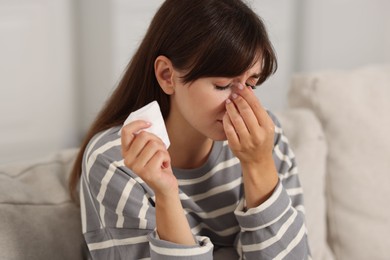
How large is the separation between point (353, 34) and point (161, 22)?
1725mm

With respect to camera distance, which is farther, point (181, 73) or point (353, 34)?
point (353, 34)

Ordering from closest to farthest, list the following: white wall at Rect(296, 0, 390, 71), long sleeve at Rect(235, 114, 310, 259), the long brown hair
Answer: the long brown hair → long sleeve at Rect(235, 114, 310, 259) → white wall at Rect(296, 0, 390, 71)

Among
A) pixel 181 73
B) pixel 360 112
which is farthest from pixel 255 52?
pixel 360 112

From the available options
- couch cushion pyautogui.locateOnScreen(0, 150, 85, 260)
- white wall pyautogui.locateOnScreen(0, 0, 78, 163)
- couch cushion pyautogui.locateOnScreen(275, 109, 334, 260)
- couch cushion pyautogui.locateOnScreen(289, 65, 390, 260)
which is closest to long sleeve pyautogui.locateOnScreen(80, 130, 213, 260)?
couch cushion pyautogui.locateOnScreen(0, 150, 85, 260)

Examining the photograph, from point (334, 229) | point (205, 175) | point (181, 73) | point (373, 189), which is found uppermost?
point (181, 73)

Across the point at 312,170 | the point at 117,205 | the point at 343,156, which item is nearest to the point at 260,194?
the point at 117,205

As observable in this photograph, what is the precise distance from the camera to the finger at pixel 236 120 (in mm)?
1182

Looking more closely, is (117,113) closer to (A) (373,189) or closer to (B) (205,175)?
(B) (205,175)

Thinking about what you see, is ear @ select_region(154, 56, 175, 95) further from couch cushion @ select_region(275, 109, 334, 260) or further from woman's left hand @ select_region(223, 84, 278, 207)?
couch cushion @ select_region(275, 109, 334, 260)

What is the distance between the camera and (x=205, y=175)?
137 centimetres

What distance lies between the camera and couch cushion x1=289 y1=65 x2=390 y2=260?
170 centimetres

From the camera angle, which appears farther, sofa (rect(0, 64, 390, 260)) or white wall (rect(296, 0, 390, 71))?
white wall (rect(296, 0, 390, 71))

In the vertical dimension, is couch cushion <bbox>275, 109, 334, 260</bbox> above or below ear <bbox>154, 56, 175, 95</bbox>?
below

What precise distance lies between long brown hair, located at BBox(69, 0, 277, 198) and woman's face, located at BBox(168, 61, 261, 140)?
19 mm
